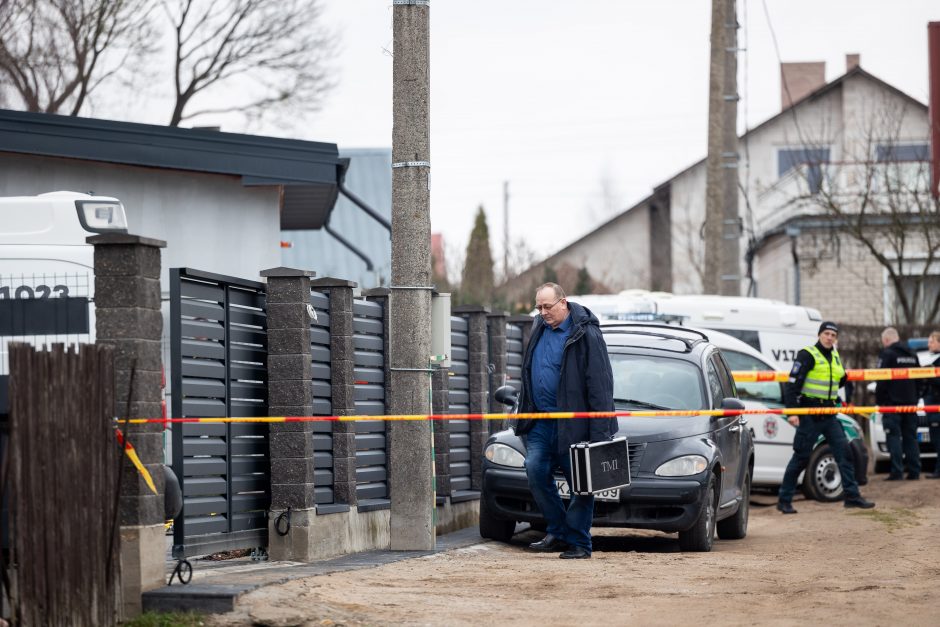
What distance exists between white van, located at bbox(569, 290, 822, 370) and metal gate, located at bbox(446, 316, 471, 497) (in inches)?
225

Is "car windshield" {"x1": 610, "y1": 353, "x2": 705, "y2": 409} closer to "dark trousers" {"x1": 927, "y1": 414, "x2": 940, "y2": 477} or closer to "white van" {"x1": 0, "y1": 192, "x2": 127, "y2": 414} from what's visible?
"white van" {"x1": 0, "y1": 192, "x2": 127, "y2": 414}

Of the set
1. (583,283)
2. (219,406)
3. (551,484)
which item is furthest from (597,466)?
(583,283)

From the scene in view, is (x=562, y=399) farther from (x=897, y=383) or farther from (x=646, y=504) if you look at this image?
(x=897, y=383)

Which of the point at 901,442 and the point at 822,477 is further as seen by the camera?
the point at 901,442

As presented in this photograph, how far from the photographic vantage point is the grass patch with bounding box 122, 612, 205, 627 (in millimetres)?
7781

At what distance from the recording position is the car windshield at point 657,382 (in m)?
A: 13.0

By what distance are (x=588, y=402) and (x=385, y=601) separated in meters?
3.22

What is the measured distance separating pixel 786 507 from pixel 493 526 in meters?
5.47

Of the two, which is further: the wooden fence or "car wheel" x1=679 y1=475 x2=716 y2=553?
"car wheel" x1=679 y1=475 x2=716 y2=553

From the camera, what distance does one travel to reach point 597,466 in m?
11.0

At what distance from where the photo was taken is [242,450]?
1035 centimetres

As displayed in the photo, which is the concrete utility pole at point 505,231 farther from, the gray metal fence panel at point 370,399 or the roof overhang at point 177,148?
the gray metal fence panel at point 370,399

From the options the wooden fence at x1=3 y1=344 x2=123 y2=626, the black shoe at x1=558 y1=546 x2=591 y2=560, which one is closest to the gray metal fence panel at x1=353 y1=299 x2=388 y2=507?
the black shoe at x1=558 y1=546 x2=591 y2=560

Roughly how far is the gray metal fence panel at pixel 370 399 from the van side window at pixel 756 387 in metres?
6.64
